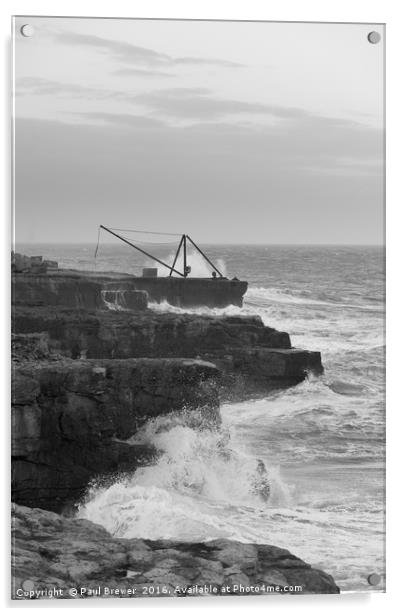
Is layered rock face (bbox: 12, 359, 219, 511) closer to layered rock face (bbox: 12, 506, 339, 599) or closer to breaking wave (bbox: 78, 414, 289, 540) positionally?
breaking wave (bbox: 78, 414, 289, 540)

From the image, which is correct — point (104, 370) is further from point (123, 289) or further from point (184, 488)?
point (184, 488)

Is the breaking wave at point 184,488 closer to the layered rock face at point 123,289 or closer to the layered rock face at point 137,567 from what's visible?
the layered rock face at point 137,567

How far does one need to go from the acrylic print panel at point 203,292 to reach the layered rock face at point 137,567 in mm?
22

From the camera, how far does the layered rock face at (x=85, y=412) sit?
22.9 feet

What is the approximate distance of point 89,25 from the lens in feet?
22.9

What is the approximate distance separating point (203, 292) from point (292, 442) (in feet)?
4.21

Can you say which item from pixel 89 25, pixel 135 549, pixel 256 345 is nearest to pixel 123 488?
pixel 135 549

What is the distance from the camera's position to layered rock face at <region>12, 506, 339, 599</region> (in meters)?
6.71

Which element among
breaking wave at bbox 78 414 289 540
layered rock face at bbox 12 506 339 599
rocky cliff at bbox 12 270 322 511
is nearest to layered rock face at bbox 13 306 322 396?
rocky cliff at bbox 12 270 322 511

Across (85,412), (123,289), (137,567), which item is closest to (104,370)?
(85,412)

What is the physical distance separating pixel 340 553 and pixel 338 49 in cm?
361

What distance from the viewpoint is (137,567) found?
6.74 meters

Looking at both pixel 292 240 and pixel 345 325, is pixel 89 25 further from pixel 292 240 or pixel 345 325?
pixel 345 325

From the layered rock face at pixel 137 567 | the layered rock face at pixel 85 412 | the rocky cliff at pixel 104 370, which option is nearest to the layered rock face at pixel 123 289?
the rocky cliff at pixel 104 370
